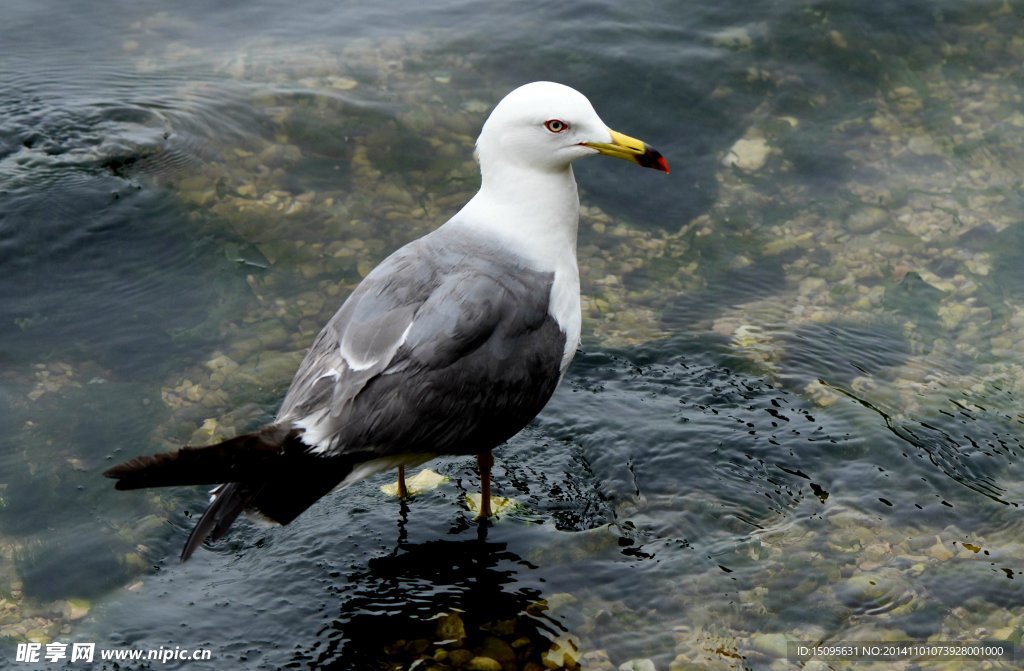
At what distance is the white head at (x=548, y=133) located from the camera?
514cm

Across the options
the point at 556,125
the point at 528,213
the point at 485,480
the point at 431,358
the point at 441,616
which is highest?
the point at 556,125

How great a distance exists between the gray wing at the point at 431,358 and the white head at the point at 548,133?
0.50m

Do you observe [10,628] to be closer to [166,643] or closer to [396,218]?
[166,643]

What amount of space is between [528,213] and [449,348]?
907 millimetres

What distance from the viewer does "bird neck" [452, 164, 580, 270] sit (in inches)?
207

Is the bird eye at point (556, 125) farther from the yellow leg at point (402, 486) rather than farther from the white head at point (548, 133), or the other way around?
the yellow leg at point (402, 486)

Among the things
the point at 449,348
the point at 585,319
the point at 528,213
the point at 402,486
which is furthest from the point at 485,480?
the point at 585,319

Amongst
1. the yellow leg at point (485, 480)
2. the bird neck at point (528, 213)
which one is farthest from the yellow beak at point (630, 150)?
the yellow leg at point (485, 480)

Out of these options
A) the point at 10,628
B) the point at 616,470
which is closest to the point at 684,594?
the point at 616,470

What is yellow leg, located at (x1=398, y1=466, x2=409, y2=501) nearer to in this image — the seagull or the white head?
the seagull

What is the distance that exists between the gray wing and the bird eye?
0.62 metres

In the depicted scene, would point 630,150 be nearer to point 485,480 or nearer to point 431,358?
point 431,358

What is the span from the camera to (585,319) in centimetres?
670

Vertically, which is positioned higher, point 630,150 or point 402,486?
A: point 630,150
